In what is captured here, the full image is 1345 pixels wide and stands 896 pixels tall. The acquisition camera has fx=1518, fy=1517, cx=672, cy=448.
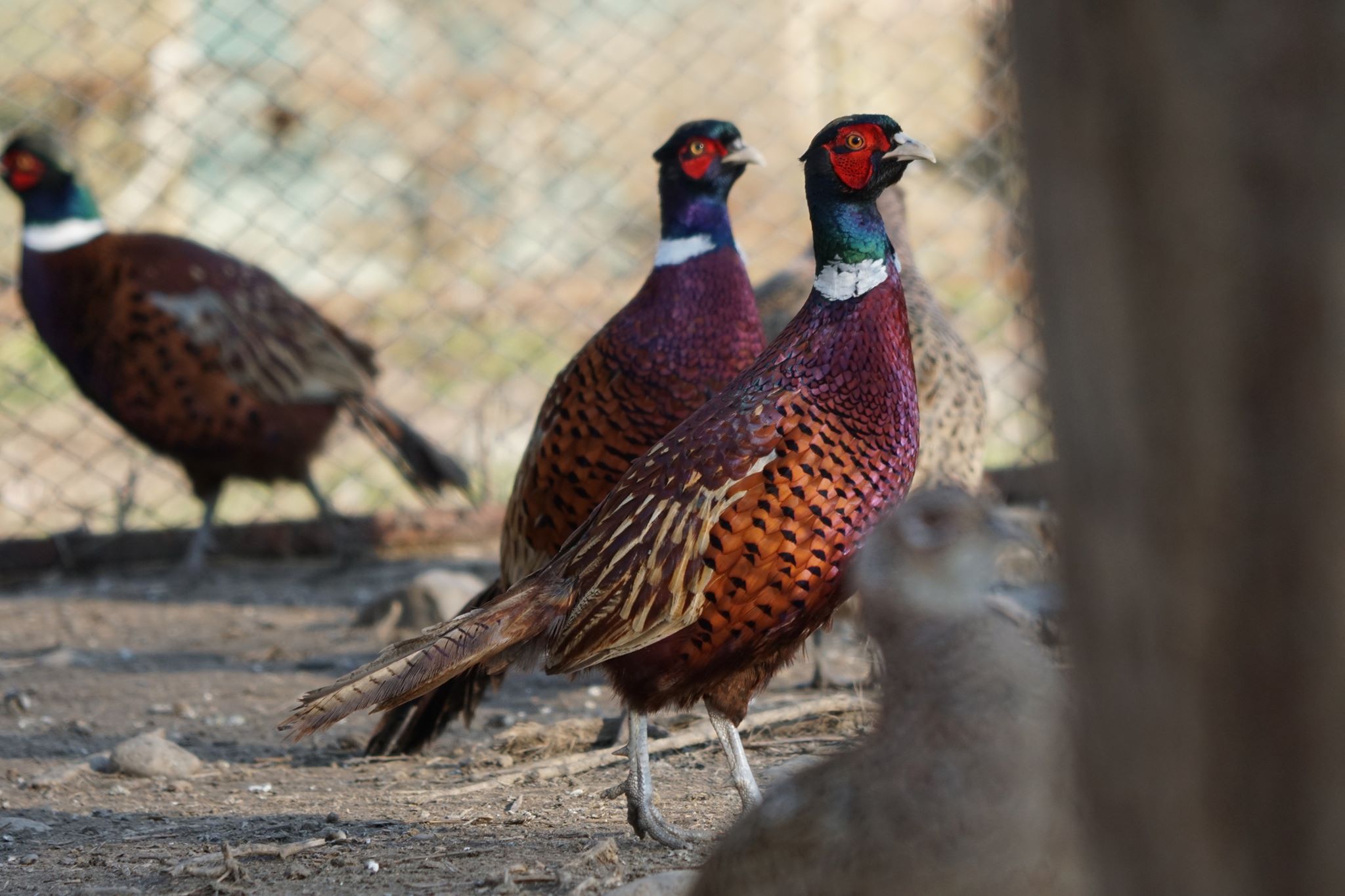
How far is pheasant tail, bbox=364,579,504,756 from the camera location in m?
3.90

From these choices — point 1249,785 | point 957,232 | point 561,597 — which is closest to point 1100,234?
point 1249,785

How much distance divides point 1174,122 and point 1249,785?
47cm

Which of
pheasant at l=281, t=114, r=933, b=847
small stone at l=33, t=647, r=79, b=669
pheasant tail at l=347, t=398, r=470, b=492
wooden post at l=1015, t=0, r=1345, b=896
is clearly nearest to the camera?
wooden post at l=1015, t=0, r=1345, b=896

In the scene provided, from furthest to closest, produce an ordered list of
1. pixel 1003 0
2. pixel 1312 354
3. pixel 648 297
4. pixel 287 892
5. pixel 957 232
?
pixel 957 232 → pixel 648 297 → pixel 287 892 → pixel 1003 0 → pixel 1312 354

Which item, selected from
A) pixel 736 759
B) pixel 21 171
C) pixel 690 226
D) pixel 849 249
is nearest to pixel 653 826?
pixel 736 759

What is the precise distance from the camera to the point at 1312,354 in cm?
101

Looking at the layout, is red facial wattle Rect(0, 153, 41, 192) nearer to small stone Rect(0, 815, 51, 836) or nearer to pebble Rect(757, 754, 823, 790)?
small stone Rect(0, 815, 51, 836)

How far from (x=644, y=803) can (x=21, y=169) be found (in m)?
5.09

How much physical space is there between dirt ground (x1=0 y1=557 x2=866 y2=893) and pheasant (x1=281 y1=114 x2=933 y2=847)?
304mm

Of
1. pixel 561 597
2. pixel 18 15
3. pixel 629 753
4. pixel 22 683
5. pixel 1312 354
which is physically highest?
pixel 18 15

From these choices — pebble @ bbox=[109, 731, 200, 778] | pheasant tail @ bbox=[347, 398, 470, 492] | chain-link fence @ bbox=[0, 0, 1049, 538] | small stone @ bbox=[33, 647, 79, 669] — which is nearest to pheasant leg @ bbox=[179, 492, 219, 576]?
pheasant tail @ bbox=[347, 398, 470, 492]

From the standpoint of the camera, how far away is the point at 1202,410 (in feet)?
3.49

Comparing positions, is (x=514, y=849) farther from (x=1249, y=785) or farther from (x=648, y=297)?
(x=1249, y=785)

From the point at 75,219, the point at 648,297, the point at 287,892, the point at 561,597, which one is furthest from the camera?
the point at 75,219
